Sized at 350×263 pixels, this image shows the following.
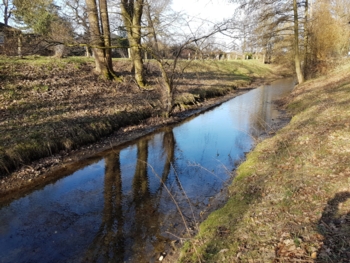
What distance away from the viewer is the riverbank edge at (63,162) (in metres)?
7.16

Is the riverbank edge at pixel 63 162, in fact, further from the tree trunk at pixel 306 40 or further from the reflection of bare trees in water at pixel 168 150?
the tree trunk at pixel 306 40

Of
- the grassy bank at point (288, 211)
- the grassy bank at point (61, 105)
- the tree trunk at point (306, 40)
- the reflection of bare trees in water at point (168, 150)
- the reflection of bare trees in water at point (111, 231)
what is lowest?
the reflection of bare trees in water at point (111, 231)

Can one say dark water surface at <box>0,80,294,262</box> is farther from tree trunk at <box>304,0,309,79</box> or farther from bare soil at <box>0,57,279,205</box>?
tree trunk at <box>304,0,309,79</box>

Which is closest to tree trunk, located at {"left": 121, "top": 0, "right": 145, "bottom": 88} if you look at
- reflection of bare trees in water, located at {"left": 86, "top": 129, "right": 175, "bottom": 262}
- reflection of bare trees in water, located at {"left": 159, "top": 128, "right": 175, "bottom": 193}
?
reflection of bare trees in water, located at {"left": 159, "top": 128, "right": 175, "bottom": 193}

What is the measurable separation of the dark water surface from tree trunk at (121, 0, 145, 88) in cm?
541

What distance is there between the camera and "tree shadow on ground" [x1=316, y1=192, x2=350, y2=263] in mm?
3146

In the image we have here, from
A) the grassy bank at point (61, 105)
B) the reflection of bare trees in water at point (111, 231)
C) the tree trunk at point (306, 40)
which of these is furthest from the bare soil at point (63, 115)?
the tree trunk at point (306, 40)

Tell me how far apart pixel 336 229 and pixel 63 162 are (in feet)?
25.5

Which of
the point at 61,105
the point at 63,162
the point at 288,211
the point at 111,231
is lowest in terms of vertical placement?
the point at 111,231

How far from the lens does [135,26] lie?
1185 centimetres

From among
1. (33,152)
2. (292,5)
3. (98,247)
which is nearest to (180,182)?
(98,247)

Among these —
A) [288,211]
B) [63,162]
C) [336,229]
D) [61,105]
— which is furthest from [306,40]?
[336,229]

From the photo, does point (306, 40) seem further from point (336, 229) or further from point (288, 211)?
point (336, 229)

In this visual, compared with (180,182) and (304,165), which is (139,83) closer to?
(180,182)
